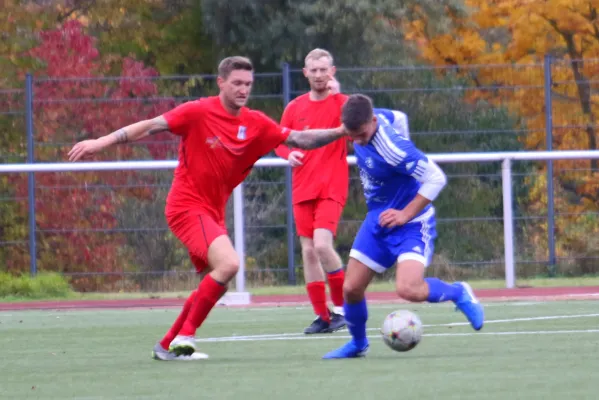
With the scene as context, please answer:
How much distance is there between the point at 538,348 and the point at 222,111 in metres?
2.41

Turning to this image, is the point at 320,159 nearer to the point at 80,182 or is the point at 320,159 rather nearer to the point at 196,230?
the point at 196,230

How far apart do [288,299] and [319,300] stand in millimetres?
3643

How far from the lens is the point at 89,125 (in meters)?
16.3

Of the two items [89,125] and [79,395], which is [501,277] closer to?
[89,125]

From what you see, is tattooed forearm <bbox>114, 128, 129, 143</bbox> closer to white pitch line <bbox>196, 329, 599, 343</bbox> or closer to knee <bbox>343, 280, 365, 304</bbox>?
knee <bbox>343, 280, 365, 304</bbox>

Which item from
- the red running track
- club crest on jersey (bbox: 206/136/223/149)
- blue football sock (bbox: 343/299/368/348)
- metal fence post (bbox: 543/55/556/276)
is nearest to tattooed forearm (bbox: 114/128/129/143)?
club crest on jersey (bbox: 206/136/223/149)

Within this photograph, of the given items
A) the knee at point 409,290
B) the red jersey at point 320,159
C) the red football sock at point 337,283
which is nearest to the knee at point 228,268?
the knee at point 409,290

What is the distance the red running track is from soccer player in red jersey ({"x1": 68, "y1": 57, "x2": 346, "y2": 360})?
14.6 feet

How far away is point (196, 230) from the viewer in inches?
321

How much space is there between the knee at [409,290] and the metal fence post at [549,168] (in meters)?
7.53

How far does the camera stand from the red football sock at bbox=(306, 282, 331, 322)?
9812mm

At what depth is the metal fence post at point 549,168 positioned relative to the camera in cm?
1503

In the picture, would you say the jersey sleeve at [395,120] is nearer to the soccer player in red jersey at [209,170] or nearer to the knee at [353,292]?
the soccer player in red jersey at [209,170]

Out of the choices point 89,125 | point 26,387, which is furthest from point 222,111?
point 89,125
